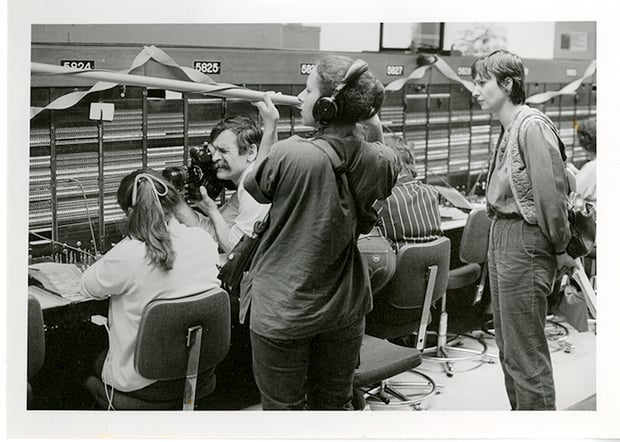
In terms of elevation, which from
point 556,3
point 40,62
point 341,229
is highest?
point 556,3

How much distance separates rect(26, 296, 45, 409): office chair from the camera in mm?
2324

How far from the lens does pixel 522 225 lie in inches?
92.7

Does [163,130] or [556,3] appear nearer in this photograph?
[556,3]

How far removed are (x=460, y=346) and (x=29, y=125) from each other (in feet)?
6.27

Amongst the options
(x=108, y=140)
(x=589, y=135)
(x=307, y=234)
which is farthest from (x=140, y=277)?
(x=589, y=135)

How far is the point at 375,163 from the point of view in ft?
6.97

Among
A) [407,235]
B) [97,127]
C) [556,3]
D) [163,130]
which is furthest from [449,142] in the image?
[97,127]

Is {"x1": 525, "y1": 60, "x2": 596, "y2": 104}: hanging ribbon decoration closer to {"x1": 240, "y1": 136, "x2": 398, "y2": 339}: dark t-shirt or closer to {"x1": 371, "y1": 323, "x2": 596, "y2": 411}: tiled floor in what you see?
{"x1": 371, "y1": 323, "x2": 596, "y2": 411}: tiled floor

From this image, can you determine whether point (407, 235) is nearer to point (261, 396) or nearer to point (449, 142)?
point (449, 142)

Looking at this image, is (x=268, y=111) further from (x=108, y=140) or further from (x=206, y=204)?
(x=108, y=140)

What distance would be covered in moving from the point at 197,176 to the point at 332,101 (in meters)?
0.68

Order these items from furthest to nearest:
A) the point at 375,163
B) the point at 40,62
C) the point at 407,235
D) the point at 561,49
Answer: the point at 407,235 < the point at 561,49 < the point at 40,62 < the point at 375,163

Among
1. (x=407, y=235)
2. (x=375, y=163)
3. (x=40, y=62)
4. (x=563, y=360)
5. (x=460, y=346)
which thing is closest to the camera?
(x=375, y=163)

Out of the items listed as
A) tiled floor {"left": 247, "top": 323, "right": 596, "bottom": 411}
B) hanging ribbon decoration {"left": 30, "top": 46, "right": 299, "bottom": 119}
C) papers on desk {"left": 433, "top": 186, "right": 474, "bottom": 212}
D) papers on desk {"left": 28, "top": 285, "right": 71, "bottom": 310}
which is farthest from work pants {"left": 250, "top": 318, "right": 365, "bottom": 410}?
papers on desk {"left": 433, "top": 186, "right": 474, "bottom": 212}
